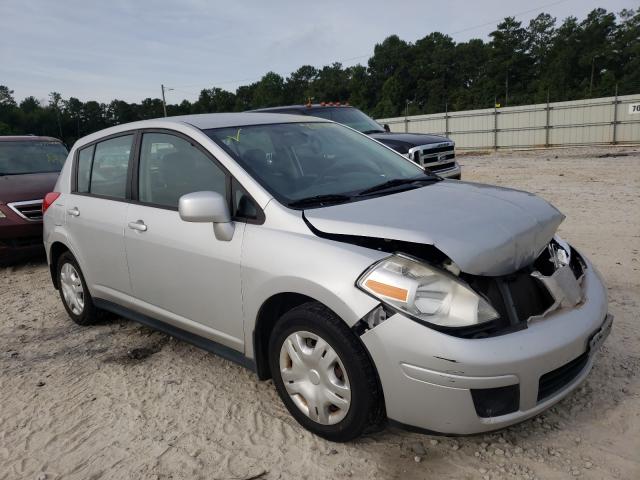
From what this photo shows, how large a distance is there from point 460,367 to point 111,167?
→ 123 inches

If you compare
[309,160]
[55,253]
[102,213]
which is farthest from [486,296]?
[55,253]

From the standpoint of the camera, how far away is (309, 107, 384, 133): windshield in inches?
365

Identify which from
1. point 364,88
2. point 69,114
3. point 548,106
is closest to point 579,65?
point 364,88

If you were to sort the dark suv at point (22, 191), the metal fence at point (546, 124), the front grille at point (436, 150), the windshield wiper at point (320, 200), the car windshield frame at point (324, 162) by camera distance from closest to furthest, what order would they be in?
the windshield wiper at point (320, 200) → the car windshield frame at point (324, 162) → the dark suv at point (22, 191) → the front grille at point (436, 150) → the metal fence at point (546, 124)

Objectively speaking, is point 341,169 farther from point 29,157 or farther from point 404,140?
point 29,157

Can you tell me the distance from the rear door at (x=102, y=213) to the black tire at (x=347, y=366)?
1.76m

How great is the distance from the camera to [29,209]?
6.86 m

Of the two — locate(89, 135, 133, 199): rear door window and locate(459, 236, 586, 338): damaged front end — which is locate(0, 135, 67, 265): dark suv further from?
locate(459, 236, 586, 338): damaged front end

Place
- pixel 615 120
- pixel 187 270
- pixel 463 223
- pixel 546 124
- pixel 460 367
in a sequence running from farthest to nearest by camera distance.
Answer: pixel 546 124 < pixel 615 120 < pixel 187 270 < pixel 463 223 < pixel 460 367

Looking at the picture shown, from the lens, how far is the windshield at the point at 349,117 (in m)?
9.28

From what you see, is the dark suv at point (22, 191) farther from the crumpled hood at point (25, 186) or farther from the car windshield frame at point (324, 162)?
the car windshield frame at point (324, 162)

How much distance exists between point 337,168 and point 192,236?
3.43 ft

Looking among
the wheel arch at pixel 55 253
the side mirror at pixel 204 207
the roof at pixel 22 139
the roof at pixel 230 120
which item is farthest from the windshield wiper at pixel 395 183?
the roof at pixel 22 139

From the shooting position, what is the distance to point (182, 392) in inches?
133
